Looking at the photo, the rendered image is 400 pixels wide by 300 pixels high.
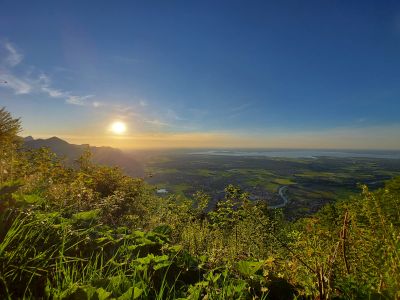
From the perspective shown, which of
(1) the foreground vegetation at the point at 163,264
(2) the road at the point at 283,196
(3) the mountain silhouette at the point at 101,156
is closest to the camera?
(1) the foreground vegetation at the point at 163,264

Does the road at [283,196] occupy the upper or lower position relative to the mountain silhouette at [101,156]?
lower

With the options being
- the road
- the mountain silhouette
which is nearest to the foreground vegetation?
the mountain silhouette

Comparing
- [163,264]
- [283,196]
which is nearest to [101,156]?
[163,264]

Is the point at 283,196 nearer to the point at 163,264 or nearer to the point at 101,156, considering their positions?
the point at 101,156

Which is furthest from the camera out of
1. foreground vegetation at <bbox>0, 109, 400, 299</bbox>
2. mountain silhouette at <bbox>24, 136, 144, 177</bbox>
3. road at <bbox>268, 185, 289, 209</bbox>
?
road at <bbox>268, 185, 289, 209</bbox>

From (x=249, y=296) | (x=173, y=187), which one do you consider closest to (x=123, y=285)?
(x=249, y=296)

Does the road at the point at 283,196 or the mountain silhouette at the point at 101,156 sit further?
the road at the point at 283,196

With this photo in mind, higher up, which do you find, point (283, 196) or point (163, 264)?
point (163, 264)

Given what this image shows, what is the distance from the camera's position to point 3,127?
837cm

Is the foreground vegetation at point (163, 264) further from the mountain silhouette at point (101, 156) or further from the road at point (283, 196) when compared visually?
the road at point (283, 196)

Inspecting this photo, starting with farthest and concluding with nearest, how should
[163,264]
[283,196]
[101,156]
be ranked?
[283,196], [101,156], [163,264]

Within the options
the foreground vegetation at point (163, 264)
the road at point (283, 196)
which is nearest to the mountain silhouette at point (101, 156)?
the foreground vegetation at point (163, 264)

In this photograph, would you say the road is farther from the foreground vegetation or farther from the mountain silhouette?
the foreground vegetation

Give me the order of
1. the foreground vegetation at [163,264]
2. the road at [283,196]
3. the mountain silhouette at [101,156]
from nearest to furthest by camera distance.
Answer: the foreground vegetation at [163,264], the mountain silhouette at [101,156], the road at [283,196]
